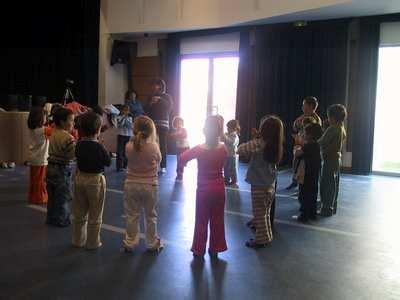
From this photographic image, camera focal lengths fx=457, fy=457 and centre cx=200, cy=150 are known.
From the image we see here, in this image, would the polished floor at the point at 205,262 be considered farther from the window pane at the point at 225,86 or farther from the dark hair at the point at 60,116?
the window pane at the point at 225,86

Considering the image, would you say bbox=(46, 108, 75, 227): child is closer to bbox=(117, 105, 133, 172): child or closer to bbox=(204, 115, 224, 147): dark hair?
bbox=(204, 115, 224, 147): dark hair

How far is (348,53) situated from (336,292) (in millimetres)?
6636

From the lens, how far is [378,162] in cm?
890

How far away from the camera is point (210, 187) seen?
3.59 meters

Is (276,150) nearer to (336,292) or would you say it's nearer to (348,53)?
(336,292)

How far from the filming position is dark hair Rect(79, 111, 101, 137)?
149 inches

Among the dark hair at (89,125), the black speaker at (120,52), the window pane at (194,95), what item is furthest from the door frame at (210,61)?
the dark hair at (89,125)

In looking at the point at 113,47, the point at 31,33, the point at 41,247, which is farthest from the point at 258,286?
the point at 31,33

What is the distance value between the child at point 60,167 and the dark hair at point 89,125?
1.70 feet

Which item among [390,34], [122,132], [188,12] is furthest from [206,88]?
[390,34]

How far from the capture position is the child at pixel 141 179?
3639 millimetres

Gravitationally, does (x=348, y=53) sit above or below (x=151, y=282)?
above

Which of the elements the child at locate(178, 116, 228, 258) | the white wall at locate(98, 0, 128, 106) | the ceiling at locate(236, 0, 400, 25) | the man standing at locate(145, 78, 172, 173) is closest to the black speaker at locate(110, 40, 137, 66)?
the white wall at locate(98, 0, 128, 106)

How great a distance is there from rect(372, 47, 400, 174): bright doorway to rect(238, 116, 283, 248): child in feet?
18.3
